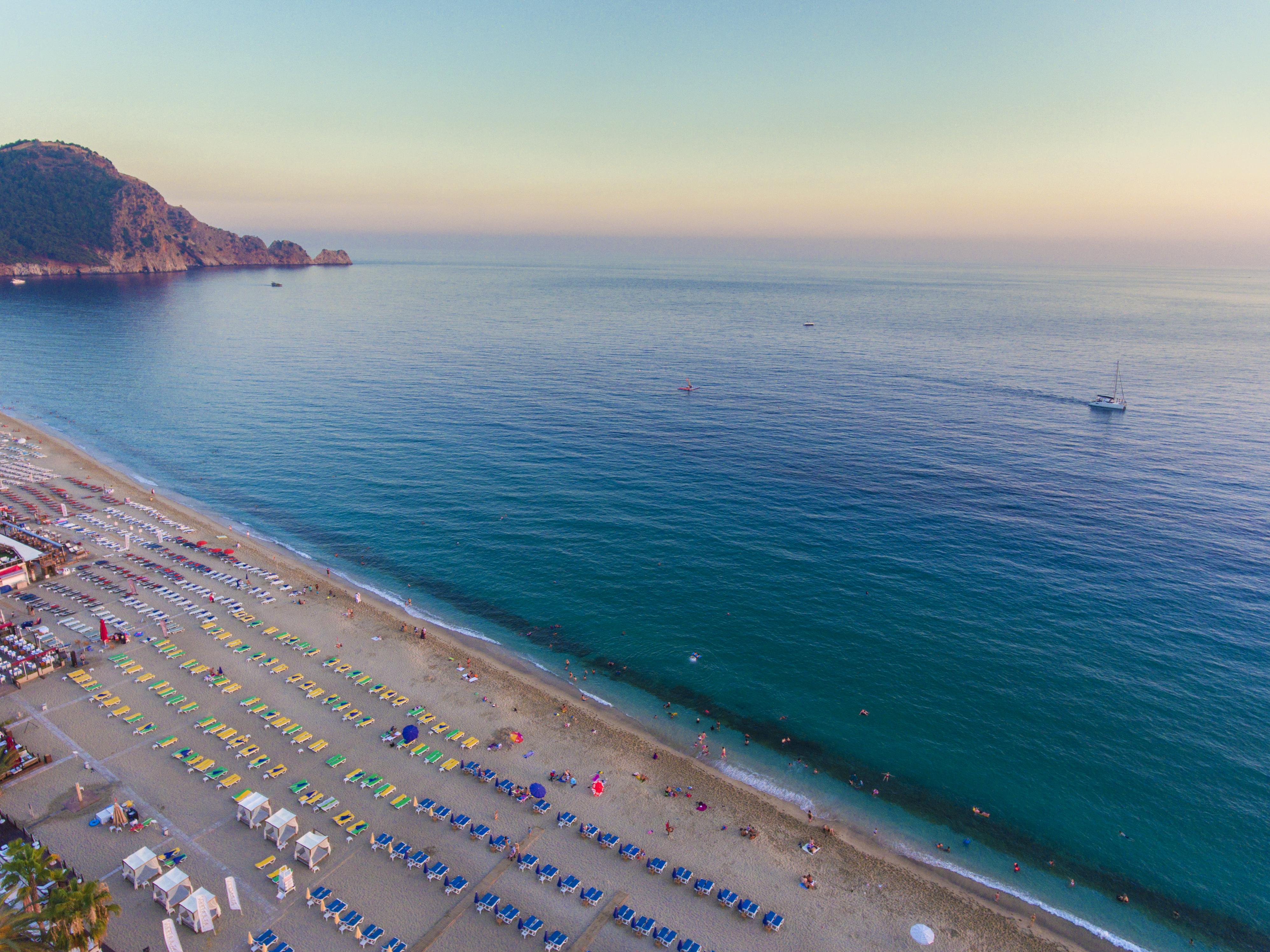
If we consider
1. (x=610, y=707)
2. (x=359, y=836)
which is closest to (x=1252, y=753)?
(x=610, y=707)

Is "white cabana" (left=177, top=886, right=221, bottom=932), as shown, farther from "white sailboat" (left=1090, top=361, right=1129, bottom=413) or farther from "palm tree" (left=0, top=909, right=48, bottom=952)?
"white sailboat" (left=1090, top=361, right=1129, bottom=413)

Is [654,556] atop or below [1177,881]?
atop

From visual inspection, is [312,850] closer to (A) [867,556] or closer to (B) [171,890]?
(B) [171,890]

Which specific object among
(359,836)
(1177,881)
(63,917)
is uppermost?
(63,917)

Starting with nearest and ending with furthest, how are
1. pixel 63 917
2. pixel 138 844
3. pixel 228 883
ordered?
pixel 63 917
pixel 228 883
pixel 138 844

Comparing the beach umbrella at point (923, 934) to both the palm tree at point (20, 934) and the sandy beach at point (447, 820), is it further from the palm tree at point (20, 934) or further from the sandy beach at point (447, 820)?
the palm tree at point (20, 934)

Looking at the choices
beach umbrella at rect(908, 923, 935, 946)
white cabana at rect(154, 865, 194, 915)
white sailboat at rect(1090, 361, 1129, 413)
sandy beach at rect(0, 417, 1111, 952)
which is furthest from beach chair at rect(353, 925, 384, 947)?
white sailboat at rect(1090, 361, 1129, 413)

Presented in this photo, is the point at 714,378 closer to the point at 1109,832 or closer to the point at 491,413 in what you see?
the point at 491,413
